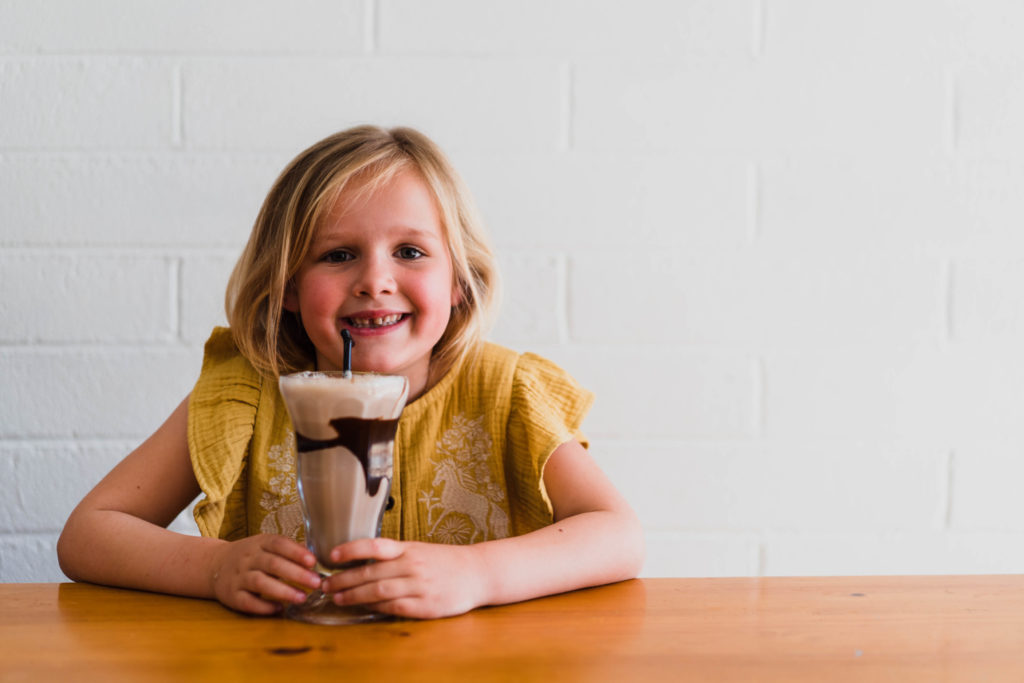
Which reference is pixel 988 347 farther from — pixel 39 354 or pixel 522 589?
pixel 39 354

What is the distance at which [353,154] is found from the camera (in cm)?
117

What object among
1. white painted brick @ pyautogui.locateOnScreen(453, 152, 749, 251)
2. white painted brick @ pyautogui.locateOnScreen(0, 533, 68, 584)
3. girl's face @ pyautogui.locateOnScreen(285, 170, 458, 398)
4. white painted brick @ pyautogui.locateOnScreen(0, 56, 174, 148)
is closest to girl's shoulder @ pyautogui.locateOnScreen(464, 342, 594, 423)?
girl's face @ pyautogui.locateOnScreen(285, 170, 458, 398)

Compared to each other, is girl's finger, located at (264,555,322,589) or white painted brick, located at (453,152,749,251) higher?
white painted brick, located at (453,152,749,251)

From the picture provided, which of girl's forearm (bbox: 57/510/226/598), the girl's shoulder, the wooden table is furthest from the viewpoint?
the girl's shoulder

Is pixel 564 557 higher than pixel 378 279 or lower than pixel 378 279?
lower

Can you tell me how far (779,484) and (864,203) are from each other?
1.55 feet

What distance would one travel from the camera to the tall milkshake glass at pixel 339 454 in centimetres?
80

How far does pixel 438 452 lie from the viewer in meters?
1.21

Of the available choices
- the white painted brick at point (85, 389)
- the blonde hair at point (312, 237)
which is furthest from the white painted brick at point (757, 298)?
the white painted brick at point (85, 389)

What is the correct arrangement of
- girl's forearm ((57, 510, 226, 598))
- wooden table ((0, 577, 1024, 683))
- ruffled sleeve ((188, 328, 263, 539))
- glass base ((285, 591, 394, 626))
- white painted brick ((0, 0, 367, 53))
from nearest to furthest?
wooden table ((0, 577, 1024, 683)), glass base ((285, 591, 394, 626)), girl's forearm ((57, 510, 226, 598)), ruffled sleeve ((188, 328, 263, 539)), white painted brick ((0, 0, 367, 53))

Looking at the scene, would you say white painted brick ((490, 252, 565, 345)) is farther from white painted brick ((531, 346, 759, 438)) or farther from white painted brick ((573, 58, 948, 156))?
white painted brick ((573, 58, 948, 156))

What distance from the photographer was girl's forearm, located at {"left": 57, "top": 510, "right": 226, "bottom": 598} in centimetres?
87

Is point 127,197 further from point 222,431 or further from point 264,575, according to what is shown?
point 264,575

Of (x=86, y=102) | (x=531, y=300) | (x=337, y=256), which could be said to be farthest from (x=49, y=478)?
(x=531, y=300)
